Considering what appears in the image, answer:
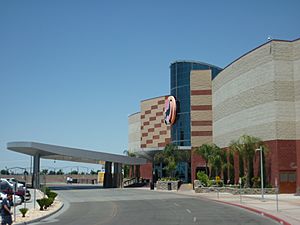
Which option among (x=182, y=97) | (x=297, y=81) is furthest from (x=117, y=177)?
(x=297, y=81)

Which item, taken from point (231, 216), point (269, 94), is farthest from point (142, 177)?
point (231, 216)

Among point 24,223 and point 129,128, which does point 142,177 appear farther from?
point 24,223

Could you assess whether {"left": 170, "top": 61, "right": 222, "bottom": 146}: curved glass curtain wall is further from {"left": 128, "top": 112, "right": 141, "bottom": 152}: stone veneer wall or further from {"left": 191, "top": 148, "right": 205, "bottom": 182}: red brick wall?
{"left": 128, "top": 112, "right": 141, "bottom": 152}: stone veneer wall

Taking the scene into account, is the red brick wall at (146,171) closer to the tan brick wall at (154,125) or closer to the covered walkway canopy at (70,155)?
the tan brick wall at (154,125)

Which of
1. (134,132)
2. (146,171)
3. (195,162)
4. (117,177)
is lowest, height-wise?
(117,177)

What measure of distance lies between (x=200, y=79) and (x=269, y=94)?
22393 mm

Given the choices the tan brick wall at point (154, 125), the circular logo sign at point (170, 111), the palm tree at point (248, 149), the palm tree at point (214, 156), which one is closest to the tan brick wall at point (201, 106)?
the circular logo sign at point (170, 111)

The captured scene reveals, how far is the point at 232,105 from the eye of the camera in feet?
198

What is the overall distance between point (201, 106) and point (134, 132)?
36645mm

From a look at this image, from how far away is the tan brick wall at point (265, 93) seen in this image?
48875 mm

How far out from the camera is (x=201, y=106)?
71375 mm

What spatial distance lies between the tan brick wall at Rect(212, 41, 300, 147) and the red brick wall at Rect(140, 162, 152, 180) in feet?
107

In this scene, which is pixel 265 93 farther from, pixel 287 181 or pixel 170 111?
pixel 170 111

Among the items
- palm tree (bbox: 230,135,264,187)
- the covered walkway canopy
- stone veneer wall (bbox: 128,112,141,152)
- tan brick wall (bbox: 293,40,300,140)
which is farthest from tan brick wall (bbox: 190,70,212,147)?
stone veneer wall (bbox: 128,112,141,152)
